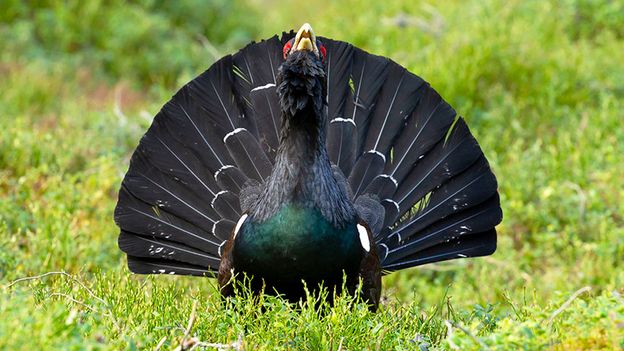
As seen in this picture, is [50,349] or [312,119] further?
[312,119]

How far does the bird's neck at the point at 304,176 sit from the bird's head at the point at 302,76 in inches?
1.9

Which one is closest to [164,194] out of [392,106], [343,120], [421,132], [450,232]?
[343,120]

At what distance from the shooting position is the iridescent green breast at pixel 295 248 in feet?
14.8

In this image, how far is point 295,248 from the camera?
4.50 m

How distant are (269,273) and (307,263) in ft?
0.63

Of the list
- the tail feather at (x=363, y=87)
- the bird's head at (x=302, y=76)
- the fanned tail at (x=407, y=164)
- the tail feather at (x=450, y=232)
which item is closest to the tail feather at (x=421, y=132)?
the fanned tail at (x=407, y=164)

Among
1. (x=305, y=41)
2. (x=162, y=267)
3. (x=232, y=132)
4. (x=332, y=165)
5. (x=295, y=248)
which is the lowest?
(x=162, y=267)

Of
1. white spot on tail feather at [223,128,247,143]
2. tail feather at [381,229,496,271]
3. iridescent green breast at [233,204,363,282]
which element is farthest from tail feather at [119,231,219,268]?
tail feather at [381,229,496,271]

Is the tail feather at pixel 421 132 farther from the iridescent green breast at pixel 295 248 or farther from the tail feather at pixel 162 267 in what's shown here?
the tail feather at pixel 162 267

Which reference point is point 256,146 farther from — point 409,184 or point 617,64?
point 617,64

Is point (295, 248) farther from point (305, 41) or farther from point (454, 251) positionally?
point (454, 251)

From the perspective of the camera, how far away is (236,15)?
40.9ft

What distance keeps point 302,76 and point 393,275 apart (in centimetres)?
263

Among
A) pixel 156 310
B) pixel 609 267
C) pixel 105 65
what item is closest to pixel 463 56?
pixel 609 267
